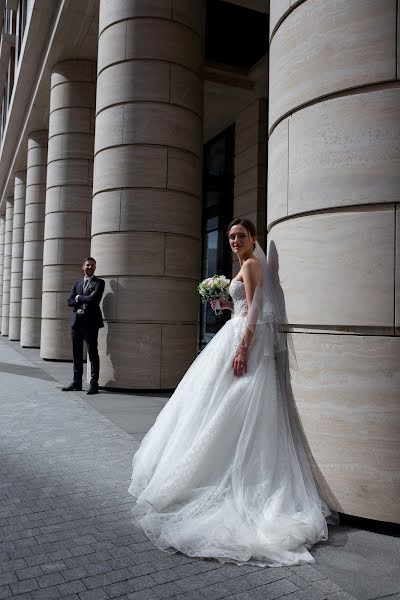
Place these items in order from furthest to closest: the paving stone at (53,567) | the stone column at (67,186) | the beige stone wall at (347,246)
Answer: the stone column at (67,186) → the beige stone wall at (347,246) → the paving stone at (53,567)

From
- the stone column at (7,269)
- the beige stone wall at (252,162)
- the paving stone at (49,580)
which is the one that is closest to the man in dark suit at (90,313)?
the paving stone at (49,580)

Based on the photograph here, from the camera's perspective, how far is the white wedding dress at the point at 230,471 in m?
3.21

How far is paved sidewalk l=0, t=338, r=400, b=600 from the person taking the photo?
108 inches

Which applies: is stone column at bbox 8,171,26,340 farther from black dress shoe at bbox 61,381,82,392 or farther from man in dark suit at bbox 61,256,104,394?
man in dark suit at bbox 61,256,104,394

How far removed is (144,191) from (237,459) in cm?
618

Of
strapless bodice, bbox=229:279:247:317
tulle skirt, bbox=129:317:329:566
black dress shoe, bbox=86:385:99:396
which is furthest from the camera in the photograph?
black dress shoe, bbox=86:385:99:396

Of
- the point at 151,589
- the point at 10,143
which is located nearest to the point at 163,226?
the point at 151,589

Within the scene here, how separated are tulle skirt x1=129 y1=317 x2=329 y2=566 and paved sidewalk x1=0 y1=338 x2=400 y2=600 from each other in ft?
0.41

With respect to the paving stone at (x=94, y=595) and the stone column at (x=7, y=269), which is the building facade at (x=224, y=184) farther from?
the stone column at (x=7, y=269)

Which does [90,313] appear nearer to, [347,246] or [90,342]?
[90,342]

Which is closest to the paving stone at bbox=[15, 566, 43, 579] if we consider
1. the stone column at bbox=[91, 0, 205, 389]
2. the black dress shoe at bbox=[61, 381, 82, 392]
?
the stone column at bbox=[91, 0, 205, 389]

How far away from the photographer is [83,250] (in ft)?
46.4

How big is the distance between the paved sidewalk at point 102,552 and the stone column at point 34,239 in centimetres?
1347

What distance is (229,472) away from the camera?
12.3ft
